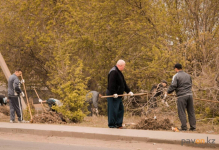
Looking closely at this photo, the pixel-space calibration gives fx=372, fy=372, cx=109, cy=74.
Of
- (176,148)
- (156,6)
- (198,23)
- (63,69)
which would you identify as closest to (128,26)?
(156,6)

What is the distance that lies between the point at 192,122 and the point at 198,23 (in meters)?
9.26

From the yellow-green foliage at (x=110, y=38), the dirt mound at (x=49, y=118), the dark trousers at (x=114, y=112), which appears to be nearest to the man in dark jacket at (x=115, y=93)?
the dark trousers at (x=114, y=112)

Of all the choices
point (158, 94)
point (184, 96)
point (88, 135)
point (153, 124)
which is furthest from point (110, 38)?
point (88, 135)

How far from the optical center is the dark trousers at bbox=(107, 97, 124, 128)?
10570 millimetres

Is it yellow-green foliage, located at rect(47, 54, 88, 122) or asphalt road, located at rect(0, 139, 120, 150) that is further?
yellow-green foliage, located at rect(47, 54, 88, 122)

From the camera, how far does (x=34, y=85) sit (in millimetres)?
26844

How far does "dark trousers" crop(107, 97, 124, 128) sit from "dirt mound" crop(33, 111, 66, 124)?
2.68 meters

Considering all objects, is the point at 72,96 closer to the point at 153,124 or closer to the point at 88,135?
the point at 153,124

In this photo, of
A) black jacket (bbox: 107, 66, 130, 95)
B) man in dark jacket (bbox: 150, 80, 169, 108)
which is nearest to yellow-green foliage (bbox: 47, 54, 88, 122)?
man in dark jacket (bbox: 150, 80, 169, 108)

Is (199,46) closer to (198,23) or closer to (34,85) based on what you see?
(198,23)

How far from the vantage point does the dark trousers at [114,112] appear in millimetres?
10570

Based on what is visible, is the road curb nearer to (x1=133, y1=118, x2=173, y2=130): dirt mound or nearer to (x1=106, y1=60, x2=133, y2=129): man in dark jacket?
(x1=106, y1=60, x2=133, y2=129): man in dark jacket

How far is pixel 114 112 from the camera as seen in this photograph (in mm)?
10570

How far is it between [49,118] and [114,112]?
3.13m
